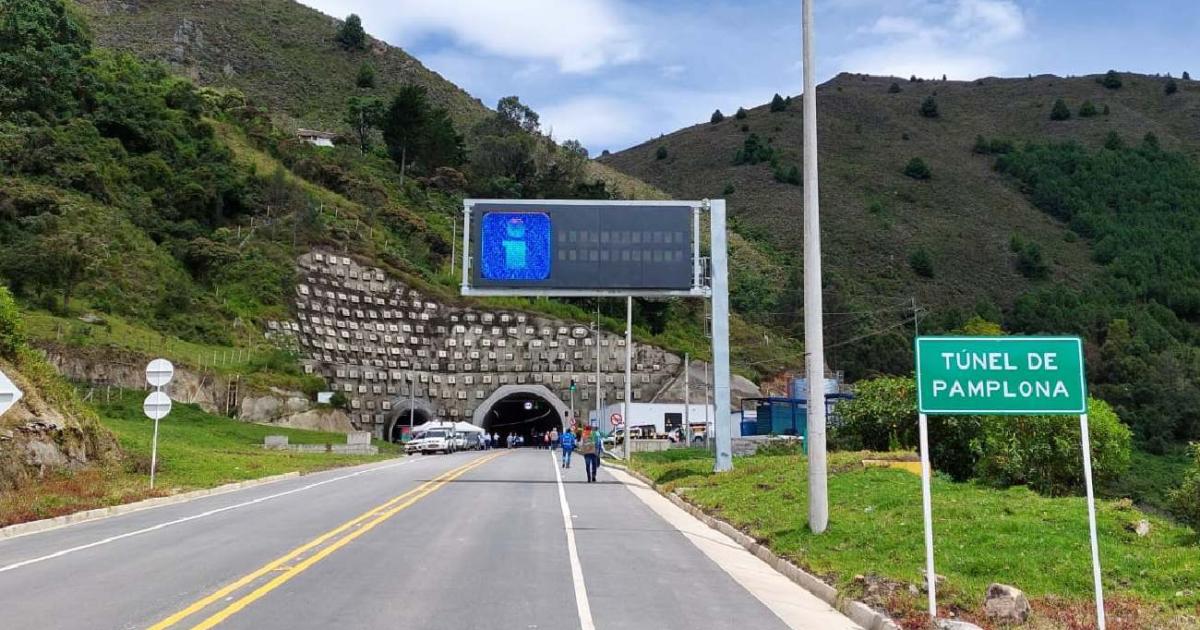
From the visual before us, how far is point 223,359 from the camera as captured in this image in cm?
5850

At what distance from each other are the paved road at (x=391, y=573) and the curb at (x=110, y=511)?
429mm

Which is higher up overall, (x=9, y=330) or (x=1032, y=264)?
(x=1032, y=264)

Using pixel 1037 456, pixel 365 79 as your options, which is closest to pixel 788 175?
pixel 365 79

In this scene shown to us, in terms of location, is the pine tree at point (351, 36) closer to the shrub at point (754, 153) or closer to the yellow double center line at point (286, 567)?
the shrub at point (754, 153)

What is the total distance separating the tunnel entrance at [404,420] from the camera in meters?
73.6

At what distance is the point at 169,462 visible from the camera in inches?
1163

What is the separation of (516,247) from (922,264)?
100861 millimetres

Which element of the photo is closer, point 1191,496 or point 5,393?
point 1191,496

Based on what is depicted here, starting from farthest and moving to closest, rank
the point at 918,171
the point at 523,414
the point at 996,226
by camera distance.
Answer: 1. the point at 918,171
2. the point at 996,226
3. the point at 523,414

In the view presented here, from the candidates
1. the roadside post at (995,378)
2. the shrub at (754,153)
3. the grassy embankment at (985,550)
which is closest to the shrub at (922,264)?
the shrub at (754,153)

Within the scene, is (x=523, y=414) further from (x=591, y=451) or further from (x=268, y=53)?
(x=268, y=53)

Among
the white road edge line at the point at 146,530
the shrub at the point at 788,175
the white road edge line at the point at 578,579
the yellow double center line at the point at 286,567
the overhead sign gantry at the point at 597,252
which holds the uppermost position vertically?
the shrub at the point at 788,175

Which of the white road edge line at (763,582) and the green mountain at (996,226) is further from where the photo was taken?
the green mountain at (996,226)

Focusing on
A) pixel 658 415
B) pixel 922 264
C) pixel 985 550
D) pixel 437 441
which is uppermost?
pixel 922 264
